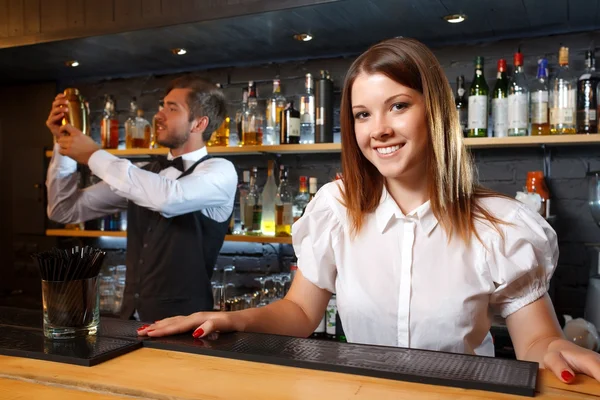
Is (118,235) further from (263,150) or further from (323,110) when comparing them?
(323,110)

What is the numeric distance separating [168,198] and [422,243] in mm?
1205

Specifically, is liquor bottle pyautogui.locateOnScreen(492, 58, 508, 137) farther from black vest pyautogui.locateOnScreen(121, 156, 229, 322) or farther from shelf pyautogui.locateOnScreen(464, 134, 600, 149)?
black vest pyautogui.locateOnScreen(121, 156, 229, 322)

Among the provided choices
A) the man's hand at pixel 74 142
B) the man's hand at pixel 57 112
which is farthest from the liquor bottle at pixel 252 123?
the man's hand at pixel 57 112

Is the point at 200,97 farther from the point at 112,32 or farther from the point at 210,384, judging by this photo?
the point at 210,384

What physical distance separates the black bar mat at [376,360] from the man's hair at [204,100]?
1.64 metres

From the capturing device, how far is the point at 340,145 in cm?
227

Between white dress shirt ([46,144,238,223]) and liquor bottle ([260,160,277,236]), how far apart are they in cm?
24

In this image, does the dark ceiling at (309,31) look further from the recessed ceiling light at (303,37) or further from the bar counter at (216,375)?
the bar counter at (216,375)

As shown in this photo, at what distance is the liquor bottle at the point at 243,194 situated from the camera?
2771 mm

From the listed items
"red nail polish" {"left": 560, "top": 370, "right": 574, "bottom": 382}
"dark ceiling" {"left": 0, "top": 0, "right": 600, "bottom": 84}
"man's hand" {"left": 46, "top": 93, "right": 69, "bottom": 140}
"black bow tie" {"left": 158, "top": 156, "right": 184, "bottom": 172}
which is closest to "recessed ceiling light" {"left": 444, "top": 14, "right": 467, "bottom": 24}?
"dark ceiling" {"left": 0, "top": 0, "right": 600, "bottom": 84}

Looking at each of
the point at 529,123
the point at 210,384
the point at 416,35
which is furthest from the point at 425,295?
the point at 416,35

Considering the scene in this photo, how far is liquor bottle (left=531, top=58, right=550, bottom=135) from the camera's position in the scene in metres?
2.18

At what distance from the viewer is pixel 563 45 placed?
2.36 metres

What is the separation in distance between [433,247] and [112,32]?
5.84ft
